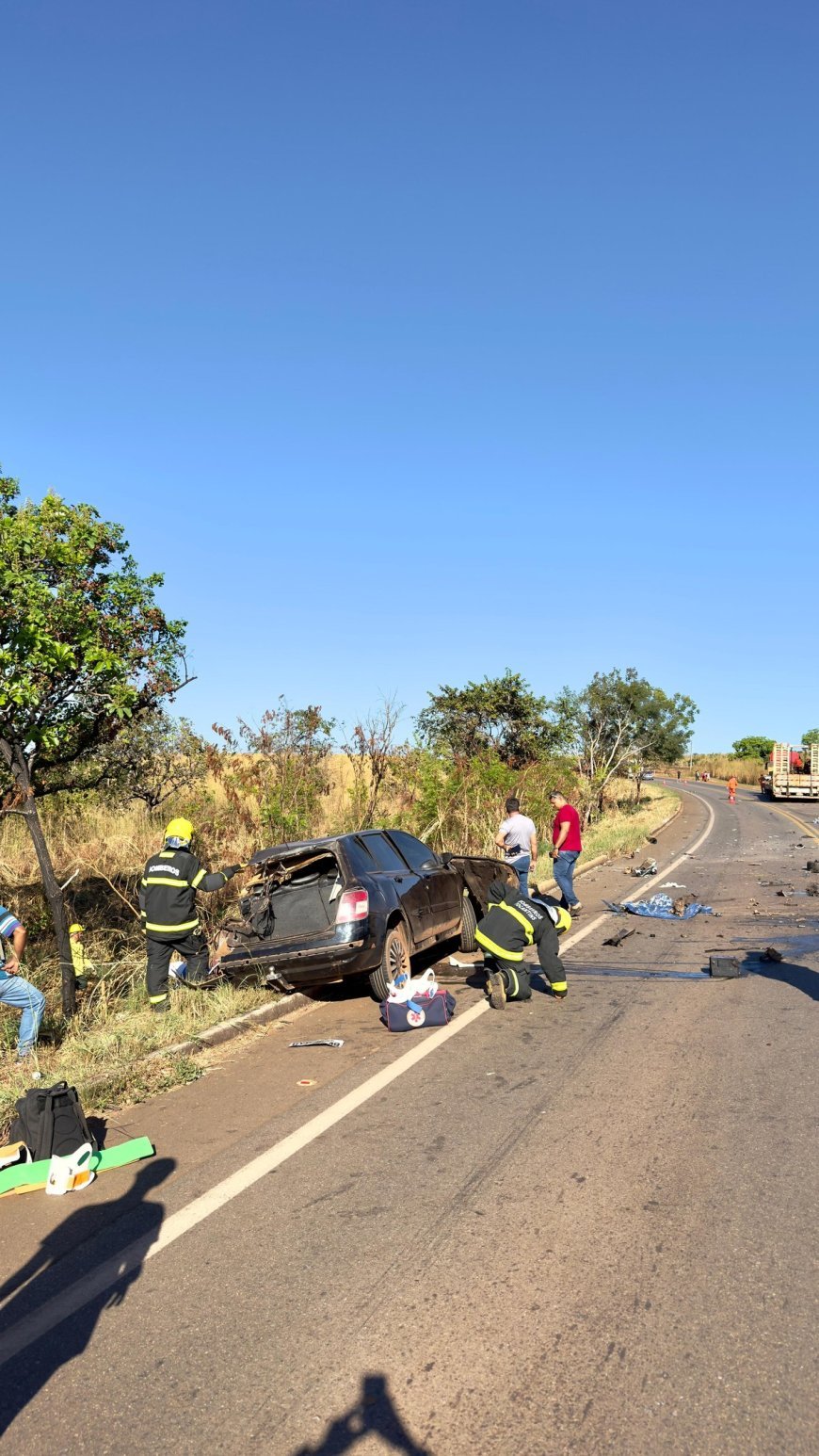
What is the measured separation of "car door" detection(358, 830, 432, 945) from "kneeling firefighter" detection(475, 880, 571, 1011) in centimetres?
78

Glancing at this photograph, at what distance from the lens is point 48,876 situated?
8.02 meters

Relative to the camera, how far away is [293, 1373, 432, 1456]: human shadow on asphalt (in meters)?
2.93

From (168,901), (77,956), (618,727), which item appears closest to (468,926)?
(168,901)

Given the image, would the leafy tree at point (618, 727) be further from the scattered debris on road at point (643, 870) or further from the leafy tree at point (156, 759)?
the leafy tree at point (156, 759)

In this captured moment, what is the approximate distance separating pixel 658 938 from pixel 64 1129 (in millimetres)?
8727

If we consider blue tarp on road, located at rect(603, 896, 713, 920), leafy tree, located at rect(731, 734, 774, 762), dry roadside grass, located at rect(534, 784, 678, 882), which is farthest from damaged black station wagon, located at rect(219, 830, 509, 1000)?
leafy tree, located at rect(731, 734, 774, 762)

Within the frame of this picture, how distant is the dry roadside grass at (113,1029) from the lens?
257 inches

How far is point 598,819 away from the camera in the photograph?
36.2 meters

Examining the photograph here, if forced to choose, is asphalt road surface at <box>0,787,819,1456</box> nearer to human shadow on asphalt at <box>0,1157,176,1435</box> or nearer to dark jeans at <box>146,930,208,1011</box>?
human shadow on asphalt at <box>0,1157,176,1435</box>

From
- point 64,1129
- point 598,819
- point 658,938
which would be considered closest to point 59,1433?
point 64,1129

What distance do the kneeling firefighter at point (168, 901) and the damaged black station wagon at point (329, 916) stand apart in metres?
0.49

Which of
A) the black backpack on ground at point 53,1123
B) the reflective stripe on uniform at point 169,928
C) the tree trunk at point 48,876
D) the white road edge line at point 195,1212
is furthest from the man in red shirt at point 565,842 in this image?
the black backpack on ground at point 53,1123

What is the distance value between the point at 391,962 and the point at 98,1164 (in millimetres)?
4067

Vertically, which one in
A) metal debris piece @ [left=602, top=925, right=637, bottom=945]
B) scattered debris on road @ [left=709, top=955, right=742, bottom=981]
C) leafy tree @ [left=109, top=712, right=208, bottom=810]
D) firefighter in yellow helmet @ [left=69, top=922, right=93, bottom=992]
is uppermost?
leafy tree @ [left=109, top=712, right=208, bottom=810]
